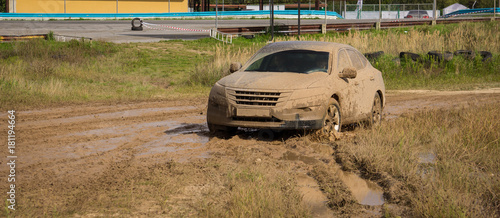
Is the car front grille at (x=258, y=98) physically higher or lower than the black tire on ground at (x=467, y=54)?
lower

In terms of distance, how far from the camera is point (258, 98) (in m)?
9.97

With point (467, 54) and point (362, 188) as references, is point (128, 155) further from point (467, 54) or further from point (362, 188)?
point (467, 54)

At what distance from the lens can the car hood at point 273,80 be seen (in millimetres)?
10016

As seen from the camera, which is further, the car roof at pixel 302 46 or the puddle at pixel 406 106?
the puddle at pixel 406 106

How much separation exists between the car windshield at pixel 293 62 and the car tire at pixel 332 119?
27.9 inches

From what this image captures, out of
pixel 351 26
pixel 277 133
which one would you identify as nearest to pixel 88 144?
pixel 277 133

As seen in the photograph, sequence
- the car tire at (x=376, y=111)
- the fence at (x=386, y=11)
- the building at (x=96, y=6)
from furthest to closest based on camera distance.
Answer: the fence at (x=386, y=11)
the building at (x=96, y=6)
the car tire at (x=376, y=111)

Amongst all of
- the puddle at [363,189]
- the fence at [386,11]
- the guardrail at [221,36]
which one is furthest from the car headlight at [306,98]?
the fence at [386,11]

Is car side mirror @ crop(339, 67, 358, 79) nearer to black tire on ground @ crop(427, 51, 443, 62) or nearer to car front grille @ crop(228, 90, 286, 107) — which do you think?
car front grille @ crop(228, 90, 286, 107)

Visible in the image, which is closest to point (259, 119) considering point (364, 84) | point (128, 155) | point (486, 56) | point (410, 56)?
point (128, 155)

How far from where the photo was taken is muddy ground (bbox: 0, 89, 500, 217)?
6.75 meters

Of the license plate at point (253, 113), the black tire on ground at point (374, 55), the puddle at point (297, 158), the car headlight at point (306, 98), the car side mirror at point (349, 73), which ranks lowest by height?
the puddle at point (297, 158)

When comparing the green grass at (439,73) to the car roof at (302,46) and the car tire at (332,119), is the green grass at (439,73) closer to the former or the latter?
the car roof at (302,46)

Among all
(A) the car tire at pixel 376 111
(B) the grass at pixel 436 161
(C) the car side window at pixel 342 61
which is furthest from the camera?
(A) the car tire at pixel 376 111
